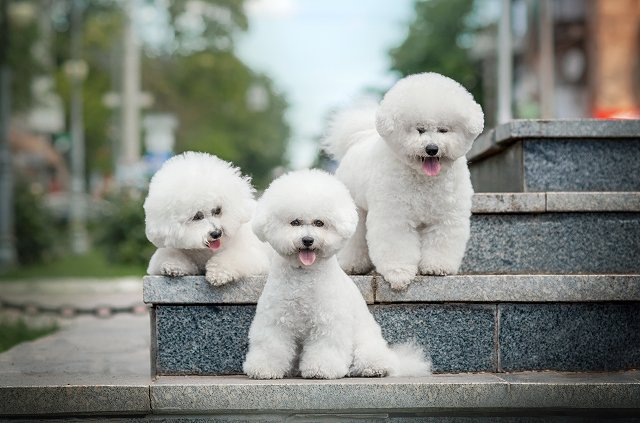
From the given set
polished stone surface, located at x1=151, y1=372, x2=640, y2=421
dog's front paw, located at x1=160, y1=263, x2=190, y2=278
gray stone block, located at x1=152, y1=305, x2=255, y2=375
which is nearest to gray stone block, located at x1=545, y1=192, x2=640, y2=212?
polished stone surface, located at x1=151, y1=372, x2=640, y2=421

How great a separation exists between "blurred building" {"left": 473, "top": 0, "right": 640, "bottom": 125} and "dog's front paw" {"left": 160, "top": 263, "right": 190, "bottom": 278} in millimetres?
20260

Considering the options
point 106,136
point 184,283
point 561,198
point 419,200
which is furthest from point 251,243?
point 106,136

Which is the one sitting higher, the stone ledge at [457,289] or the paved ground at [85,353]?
the stone ledge at [457,289]

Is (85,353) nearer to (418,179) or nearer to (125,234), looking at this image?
(418,179)

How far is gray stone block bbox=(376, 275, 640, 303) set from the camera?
5.27 m

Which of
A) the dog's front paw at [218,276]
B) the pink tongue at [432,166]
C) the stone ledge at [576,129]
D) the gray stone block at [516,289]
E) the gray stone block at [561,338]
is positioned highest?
the stone ledge at [576,129]

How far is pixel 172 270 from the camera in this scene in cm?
520

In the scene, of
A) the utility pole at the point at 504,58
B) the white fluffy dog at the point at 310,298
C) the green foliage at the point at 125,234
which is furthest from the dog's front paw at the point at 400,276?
the utility pole at the point at 504,58

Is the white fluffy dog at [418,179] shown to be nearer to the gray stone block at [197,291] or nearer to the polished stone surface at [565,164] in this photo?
the gray stone block at [197,291]

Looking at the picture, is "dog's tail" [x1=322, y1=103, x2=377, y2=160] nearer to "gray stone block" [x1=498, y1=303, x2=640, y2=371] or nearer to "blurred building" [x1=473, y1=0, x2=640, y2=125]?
"gray stone block" [x1=498, y1=303, x2=640, y2=371]

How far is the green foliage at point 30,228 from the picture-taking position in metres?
19.1

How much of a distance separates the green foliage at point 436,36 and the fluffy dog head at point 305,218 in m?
25.0

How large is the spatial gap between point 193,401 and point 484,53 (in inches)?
913

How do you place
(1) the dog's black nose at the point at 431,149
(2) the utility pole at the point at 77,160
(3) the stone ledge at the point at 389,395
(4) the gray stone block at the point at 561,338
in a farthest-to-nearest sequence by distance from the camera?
(2) the utility pole at the point at 77,160, (4) the gray stone block at the point at 561,338, (1) the dog's black nose at the point at 431,149, (3) the stone ledge at the point at 389,395
